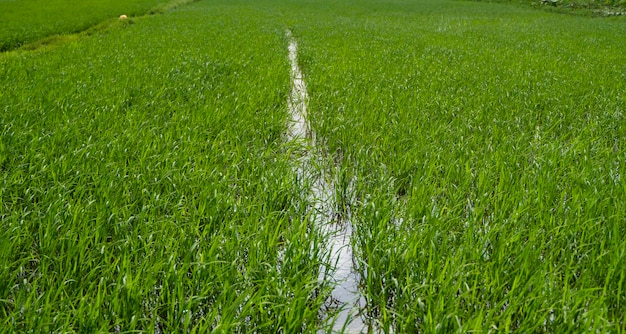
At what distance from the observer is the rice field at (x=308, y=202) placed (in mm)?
2090

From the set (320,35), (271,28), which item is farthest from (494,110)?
(271,28)

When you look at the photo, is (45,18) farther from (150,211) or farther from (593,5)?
(593,5)

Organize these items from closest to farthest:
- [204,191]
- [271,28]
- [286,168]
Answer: [204,191] < [286,168] < [271,28]

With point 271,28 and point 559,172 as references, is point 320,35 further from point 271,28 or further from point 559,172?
point 559,172

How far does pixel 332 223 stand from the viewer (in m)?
3.28

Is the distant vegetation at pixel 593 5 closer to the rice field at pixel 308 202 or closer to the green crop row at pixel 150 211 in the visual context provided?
the rice field at pixel 308 202

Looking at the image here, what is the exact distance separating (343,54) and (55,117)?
21.5ft

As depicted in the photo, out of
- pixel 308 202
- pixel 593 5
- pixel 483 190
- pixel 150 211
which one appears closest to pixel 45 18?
pixel 150 211

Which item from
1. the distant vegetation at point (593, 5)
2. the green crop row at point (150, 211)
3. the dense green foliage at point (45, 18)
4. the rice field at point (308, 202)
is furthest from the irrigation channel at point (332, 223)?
the distant vegetation at point (593, 5)

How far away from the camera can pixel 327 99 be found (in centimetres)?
623

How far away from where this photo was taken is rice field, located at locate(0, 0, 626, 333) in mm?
2090

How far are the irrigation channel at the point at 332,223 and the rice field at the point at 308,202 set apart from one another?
22mm

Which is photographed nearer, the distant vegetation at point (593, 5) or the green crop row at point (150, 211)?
the green crop row at point (150, 211)

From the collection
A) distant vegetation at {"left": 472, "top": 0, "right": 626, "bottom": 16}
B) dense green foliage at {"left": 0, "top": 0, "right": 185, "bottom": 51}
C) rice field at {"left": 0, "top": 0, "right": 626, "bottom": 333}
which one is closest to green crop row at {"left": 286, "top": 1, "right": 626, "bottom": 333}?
rice field at {"left": 0, "top": 0, "right": 626, "bottom": 333}
